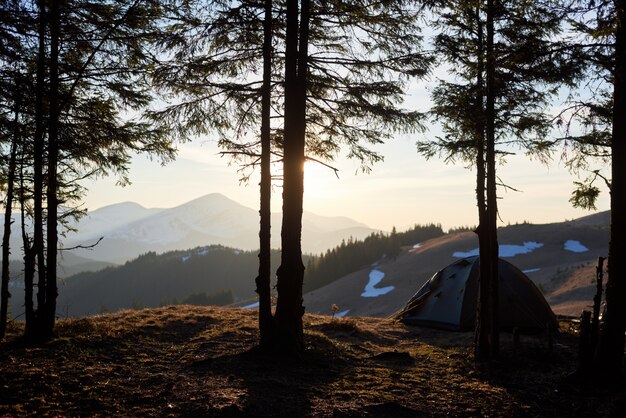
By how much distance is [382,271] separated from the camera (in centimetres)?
8762

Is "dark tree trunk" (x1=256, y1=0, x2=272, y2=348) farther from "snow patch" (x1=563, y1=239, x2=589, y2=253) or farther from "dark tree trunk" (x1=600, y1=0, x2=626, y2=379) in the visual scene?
"snow patch" (x1=563, y1=239, x2=589, y2=253)

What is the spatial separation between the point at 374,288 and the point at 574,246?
113ft

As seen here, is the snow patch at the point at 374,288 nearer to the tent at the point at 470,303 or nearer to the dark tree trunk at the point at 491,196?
the tent at the point at 470,303

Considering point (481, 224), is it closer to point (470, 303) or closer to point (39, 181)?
point (470, 303)

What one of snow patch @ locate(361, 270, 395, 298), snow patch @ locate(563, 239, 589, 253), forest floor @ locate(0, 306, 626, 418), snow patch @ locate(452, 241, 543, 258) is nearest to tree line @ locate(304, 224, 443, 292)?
snow patch @ locate(361, 270, 395, 298)

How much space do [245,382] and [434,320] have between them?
1101cm

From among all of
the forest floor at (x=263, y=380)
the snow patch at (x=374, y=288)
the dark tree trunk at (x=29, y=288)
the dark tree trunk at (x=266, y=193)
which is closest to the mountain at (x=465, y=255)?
the snow patch at (x=374, y=288)

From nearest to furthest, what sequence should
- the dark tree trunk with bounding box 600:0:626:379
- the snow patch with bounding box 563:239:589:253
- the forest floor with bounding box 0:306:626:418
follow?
the forest floor with bounding box 0:306:626:418
the dark tree trunk with bounding box 600:0:626:379
the snow patch with bounding box 563:239:589:253

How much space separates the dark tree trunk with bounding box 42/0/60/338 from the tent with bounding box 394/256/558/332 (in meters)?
12.3

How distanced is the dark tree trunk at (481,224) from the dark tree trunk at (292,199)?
13.7 feet

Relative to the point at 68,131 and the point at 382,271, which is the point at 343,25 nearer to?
the point at 68,131

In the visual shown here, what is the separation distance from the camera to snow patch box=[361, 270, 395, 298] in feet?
242

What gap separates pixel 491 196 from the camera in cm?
1032

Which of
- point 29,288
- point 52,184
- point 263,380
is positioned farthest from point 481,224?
point 29,288
